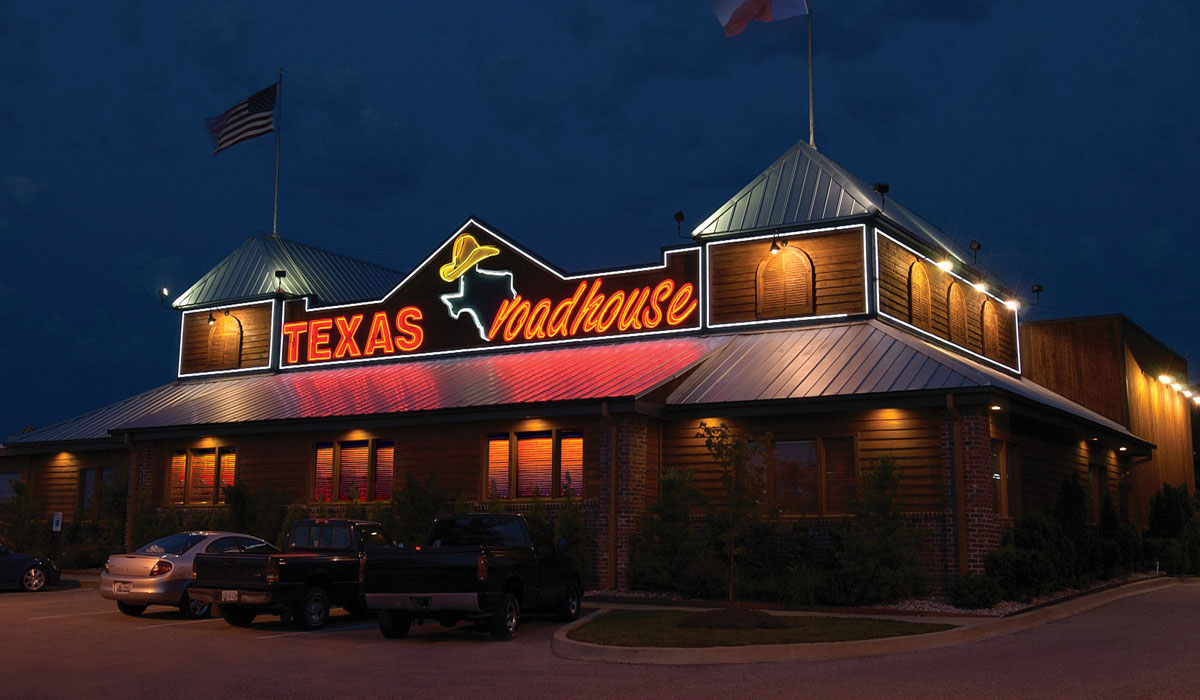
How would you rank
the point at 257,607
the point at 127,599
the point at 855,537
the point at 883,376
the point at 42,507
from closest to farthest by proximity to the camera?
1. the point at 257,607
2. the point at 127,599
3. the point at 855,537
4. the point at 883,376
5. the point at 42,507

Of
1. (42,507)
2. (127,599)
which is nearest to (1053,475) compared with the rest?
(127,599)

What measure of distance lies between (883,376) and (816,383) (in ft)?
4.52

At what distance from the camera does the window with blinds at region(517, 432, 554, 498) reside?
26453 mm

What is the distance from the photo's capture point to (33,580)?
26359 millimetres

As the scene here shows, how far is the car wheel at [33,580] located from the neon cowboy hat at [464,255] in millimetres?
12842

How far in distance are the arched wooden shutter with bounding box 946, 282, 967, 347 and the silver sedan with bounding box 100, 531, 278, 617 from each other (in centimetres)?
1958

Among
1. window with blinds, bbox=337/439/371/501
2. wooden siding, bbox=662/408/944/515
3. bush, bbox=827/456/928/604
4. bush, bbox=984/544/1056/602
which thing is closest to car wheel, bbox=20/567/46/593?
window with blinds, bbox=337/439/371/501

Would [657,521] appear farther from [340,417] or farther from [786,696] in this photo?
[786,696]

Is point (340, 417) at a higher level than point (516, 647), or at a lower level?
higher

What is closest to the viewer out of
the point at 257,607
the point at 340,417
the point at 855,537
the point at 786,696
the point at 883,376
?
the point at 786,696

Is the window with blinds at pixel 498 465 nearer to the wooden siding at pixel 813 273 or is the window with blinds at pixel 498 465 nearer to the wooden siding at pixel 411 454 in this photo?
the wooden siding at pixel 411 454

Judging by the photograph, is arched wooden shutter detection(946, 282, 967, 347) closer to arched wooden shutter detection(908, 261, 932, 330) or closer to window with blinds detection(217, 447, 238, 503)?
arched wooden shutter detection(908, 261, 932, 330)

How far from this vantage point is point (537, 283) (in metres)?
31.6

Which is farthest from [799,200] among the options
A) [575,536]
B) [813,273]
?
[575,536]
